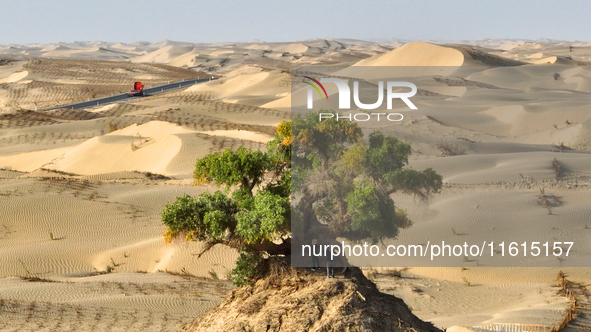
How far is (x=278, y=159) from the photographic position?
7141 mm

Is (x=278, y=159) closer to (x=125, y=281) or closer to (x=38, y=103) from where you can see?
(x=125, y=281)

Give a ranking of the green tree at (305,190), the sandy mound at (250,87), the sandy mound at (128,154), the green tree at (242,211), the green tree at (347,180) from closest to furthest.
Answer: the green tree at (242,211), the green tree at (305,190), the green tree at (347,180), the sandy mound at (128,154), the sandy mound at (250,87)

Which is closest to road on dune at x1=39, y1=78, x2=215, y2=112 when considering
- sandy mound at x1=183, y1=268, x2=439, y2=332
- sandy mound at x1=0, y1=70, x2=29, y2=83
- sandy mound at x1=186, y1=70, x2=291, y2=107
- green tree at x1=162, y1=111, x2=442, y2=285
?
sandy mound at x1=186, y1=70, x2=291, y2=107

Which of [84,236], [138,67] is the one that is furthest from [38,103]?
[84,236]

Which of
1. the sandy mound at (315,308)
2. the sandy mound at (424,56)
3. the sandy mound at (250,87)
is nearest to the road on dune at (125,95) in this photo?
the sandy mound at (250,87)

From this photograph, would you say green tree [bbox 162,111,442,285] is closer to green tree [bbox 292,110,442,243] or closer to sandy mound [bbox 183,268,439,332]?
green tree [bbox 292,110,442,243]

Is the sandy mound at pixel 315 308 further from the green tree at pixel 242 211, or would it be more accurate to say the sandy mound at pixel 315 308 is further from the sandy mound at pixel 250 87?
the sandy mound at pixel 250 87

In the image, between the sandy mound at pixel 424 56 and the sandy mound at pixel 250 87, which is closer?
the sandy mound at pixel 250 87

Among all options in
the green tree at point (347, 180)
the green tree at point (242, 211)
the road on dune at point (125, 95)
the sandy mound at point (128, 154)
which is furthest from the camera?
the road on dune at point (125, 95)

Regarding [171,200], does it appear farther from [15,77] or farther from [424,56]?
[15,77]

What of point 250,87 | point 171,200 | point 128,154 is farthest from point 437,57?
point 171,200

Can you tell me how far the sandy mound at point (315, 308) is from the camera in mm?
6219

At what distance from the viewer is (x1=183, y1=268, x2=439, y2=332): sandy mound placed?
6.22m

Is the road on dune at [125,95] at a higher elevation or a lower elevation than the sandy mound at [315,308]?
higher
